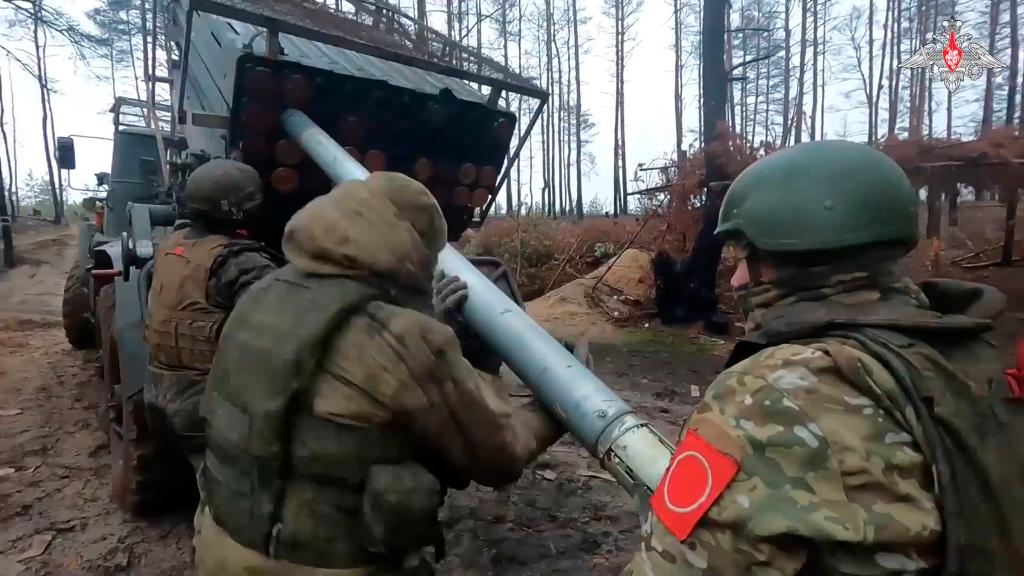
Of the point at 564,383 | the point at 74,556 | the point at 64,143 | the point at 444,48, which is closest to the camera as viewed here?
the point at 564,383

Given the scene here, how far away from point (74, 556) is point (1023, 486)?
4.05m

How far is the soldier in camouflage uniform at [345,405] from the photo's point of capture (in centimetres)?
→ 187

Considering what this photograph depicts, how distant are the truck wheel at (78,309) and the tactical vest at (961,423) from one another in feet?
25.9

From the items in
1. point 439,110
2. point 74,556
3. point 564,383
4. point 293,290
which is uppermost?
point 439,110

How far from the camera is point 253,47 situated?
4.24 meters

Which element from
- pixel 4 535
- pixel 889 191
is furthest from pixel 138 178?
pixel 889 191

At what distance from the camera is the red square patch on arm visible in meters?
1.23

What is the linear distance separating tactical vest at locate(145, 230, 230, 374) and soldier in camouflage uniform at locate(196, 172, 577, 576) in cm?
125

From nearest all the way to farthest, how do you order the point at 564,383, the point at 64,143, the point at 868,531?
the point at 868,531
the point at 564,383
the point at 64,143

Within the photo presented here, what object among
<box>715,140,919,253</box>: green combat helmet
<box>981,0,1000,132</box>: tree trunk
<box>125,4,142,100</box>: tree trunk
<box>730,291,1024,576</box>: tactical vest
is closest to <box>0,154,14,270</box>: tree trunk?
<box>125,4,142,100</box>: tree trunk

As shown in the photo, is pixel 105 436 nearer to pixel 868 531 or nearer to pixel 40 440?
pixel 40 440

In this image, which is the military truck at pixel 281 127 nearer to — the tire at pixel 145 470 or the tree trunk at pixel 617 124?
the tire at pixel 145 470

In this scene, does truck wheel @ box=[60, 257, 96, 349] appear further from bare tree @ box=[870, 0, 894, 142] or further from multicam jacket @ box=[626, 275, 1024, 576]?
bare tree @ box=[870, 0, 894, 142]

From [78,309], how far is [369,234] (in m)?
7.17
